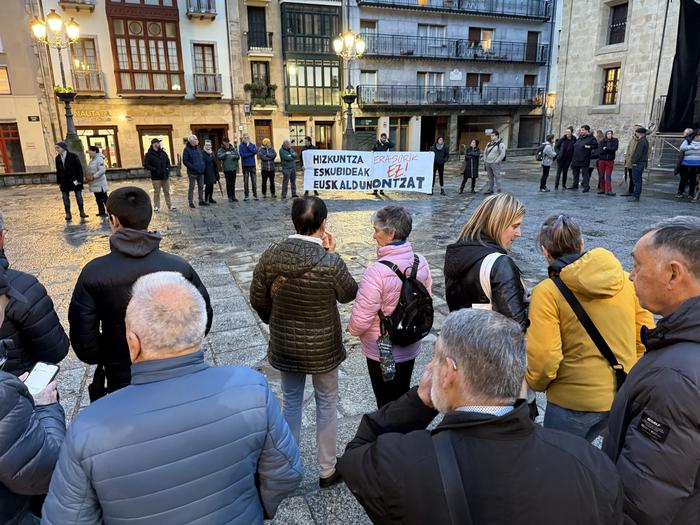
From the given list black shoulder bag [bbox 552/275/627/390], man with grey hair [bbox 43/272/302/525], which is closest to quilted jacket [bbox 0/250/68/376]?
man with grey hair [bbox 43/272/302/525]

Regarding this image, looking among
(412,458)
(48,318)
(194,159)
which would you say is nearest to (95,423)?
(412,458)

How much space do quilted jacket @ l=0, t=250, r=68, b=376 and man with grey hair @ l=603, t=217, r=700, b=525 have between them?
7.48 ft

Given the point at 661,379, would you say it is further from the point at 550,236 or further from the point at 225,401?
the point at 225,401

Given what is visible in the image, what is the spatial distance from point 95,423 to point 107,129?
25110 mm

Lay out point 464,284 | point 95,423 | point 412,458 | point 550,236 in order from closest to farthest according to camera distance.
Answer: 1. point 412,458
2. point 95,423
3. point 550,236
4. point 464,284

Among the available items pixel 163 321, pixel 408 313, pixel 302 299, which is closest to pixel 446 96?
pixel 408 313

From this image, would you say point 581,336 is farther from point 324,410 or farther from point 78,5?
point 78,5

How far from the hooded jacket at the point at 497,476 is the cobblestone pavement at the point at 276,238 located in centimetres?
147

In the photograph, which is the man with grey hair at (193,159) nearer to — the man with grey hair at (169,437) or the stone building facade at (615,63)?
the man with grey hair at (169,437)

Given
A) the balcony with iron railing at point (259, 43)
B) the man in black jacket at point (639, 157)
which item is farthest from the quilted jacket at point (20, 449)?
the balcony with iron railing at point (259, 43)

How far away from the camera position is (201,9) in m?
23.0

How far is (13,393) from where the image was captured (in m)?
1.39

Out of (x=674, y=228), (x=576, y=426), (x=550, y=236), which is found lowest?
(x=576, y=426)

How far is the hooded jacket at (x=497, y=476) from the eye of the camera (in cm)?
107
